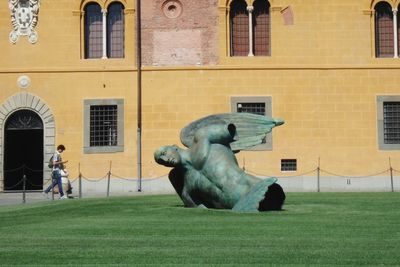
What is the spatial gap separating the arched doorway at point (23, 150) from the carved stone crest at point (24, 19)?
294 cm

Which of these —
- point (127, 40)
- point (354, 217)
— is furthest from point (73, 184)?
point (354, 217)

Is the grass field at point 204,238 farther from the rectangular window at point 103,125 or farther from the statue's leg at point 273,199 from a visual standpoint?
Answer: the rectangular window at point 103,125

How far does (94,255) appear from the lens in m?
8.80

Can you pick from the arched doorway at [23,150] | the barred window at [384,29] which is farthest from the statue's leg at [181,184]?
the barred window at [384,29]

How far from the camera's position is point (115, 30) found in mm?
31141

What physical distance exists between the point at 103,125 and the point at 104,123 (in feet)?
0.29

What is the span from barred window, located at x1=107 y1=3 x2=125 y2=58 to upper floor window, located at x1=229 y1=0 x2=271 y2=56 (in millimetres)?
4330

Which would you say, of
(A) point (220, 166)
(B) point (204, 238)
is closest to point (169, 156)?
(A) point (220, 166)

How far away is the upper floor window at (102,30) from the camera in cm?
3103

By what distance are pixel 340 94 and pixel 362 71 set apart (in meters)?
1.25

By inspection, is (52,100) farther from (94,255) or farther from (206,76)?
(94,255)

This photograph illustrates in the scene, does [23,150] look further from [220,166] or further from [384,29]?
[220,166]

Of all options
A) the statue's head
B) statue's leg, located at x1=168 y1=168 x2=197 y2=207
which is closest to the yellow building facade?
statue's leg, located at x1=168 y1=168 x2=197 y2=207

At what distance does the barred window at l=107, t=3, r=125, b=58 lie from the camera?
31.0 meters
